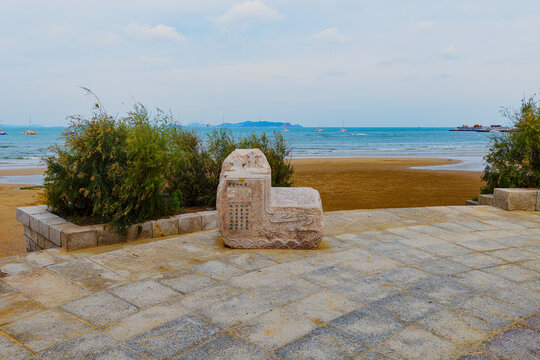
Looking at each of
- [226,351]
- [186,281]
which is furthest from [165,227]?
[226,351]

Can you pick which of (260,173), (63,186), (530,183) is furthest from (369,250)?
(530,183)

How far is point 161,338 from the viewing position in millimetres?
2906

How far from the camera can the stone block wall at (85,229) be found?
5250 mm

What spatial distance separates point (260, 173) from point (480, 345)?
9.87 feet

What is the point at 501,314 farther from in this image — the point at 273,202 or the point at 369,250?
the point at 273,202

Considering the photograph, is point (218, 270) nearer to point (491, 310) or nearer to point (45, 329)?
point (45, 329)

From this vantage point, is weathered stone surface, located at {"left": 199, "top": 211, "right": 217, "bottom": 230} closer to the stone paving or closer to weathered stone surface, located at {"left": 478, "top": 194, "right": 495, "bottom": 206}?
the stone paving

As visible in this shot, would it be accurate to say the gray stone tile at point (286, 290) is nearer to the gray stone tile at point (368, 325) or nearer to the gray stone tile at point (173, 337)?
the gray stone tile at point (368, 325)

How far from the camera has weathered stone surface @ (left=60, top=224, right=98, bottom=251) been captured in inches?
203

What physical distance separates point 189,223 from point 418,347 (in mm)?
4029

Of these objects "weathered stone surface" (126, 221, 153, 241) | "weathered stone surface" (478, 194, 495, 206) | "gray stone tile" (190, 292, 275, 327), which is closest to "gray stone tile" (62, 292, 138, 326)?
Answer: "gray stone tile" (190, 292, 275, 327)

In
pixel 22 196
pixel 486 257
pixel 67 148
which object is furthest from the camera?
pixel 22 196

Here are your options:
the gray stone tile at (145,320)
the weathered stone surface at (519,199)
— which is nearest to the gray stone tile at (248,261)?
the gray stone tile at (145,320)

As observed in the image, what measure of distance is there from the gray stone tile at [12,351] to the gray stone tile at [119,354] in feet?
1.55
